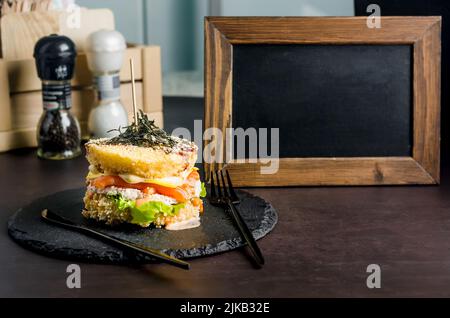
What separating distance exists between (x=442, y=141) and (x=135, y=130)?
3.00 ft

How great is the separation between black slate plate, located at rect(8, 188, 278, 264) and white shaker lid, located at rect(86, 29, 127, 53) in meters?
0.61

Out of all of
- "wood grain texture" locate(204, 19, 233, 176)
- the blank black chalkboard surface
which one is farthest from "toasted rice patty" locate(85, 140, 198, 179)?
the blank black chalkboard surface

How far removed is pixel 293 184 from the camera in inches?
64.6

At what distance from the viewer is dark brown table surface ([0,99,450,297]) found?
1105mm

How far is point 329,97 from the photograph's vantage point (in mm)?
1665

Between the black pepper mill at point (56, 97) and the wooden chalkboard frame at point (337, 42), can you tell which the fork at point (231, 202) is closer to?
the wooden chalkboard frame at point (337, 42)

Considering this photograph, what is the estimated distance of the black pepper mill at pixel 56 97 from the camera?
74.3 inches

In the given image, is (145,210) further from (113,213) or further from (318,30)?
(318,30)

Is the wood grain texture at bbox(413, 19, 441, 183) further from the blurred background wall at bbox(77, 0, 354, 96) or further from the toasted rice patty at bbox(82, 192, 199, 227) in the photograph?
the blurred background wall at bbox(77, 0, 354, 96)

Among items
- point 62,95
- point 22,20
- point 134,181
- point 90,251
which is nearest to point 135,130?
point 134,181

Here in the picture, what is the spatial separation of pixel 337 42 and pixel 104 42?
642 millimetres

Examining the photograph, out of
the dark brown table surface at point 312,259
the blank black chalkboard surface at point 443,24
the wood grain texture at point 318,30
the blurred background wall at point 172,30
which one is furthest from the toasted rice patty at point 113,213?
the blurred background wall at point 172,30

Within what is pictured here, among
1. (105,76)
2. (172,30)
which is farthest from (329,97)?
(172,30)
